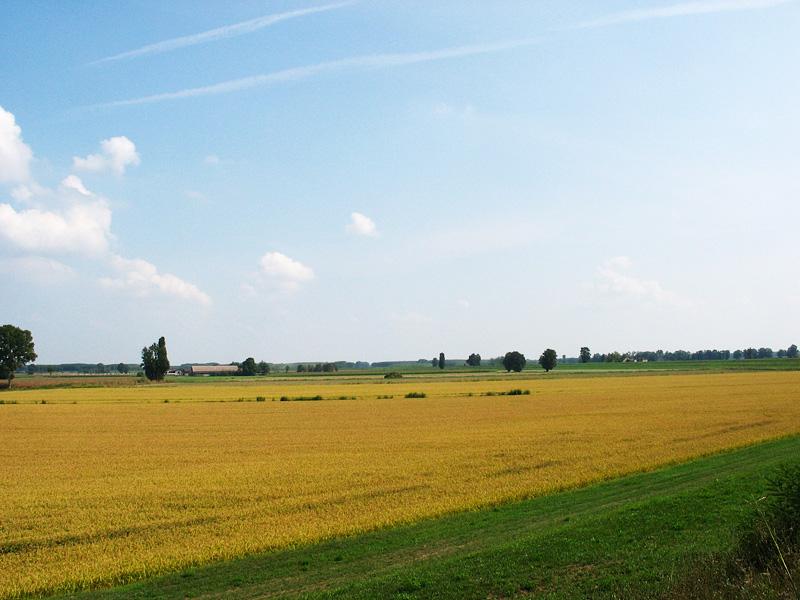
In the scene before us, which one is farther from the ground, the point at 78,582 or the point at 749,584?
the point at 749,584

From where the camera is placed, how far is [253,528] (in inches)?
703

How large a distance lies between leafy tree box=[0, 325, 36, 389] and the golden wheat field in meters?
92.0

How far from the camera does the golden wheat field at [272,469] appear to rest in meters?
16.6

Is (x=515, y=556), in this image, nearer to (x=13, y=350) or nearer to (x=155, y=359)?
(x=13, y=350)

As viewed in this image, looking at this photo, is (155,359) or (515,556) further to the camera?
(155,359)

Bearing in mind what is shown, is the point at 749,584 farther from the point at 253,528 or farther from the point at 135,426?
the point at 135,426

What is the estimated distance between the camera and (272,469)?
2812cm

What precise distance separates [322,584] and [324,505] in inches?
345

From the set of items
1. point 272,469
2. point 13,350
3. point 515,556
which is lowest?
point 272,469

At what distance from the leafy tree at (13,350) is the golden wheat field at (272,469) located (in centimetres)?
9199

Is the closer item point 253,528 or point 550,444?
point 253,528

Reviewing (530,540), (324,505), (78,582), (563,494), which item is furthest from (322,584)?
(563,494)

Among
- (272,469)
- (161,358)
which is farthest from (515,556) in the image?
(161,358)

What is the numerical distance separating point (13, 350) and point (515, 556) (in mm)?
150427
